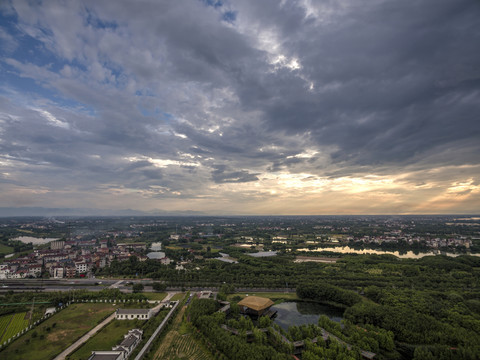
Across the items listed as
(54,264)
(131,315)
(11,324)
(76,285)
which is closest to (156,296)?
(131,315)

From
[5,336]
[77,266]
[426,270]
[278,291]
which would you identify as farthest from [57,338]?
[426,270]

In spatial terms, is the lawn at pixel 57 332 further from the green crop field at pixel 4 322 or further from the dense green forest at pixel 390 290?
the dense green forest at pixel 390 290

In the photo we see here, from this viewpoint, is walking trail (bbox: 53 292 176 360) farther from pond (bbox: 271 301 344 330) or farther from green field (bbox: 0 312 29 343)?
pond (bbox: 271 301 344 330)

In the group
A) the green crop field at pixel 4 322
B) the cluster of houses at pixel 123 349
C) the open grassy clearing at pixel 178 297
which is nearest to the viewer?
the cluster of houses at pixel 123 349

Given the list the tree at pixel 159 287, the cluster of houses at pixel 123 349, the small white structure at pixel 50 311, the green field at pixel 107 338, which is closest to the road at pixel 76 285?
the tree at pixel 159 287

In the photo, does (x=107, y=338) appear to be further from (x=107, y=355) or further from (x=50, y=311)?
(x=50, y=311)
